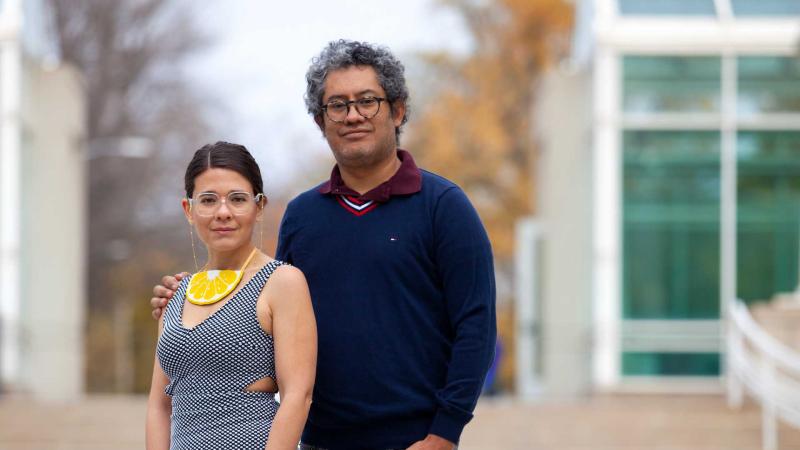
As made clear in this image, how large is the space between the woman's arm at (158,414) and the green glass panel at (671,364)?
54.4 ft

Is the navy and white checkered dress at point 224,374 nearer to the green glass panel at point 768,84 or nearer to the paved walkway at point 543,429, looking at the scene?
the paved walkway at point 543,429

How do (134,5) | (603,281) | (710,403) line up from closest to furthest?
(710,403), (603,281), (134,5)

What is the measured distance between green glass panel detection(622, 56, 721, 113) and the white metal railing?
3.89m

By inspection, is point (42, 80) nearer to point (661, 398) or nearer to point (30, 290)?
point (30, 290)

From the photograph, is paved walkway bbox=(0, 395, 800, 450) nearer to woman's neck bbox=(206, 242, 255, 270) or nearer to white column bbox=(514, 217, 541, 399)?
woman's neck bbox=(206, 242, 255, 270)

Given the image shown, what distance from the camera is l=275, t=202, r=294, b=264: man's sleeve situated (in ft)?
12.4

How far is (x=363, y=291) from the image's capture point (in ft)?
11.8

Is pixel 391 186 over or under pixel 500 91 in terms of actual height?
under

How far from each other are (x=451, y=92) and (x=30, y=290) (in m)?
13.5

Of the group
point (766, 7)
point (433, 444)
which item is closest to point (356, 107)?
point (433, 444)

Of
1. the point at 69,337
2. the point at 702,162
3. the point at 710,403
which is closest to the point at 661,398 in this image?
the point at 710,403

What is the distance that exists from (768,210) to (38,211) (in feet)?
35.1

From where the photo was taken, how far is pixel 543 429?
1369 cm

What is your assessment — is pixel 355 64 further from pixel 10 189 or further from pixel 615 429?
pixel 10 189
